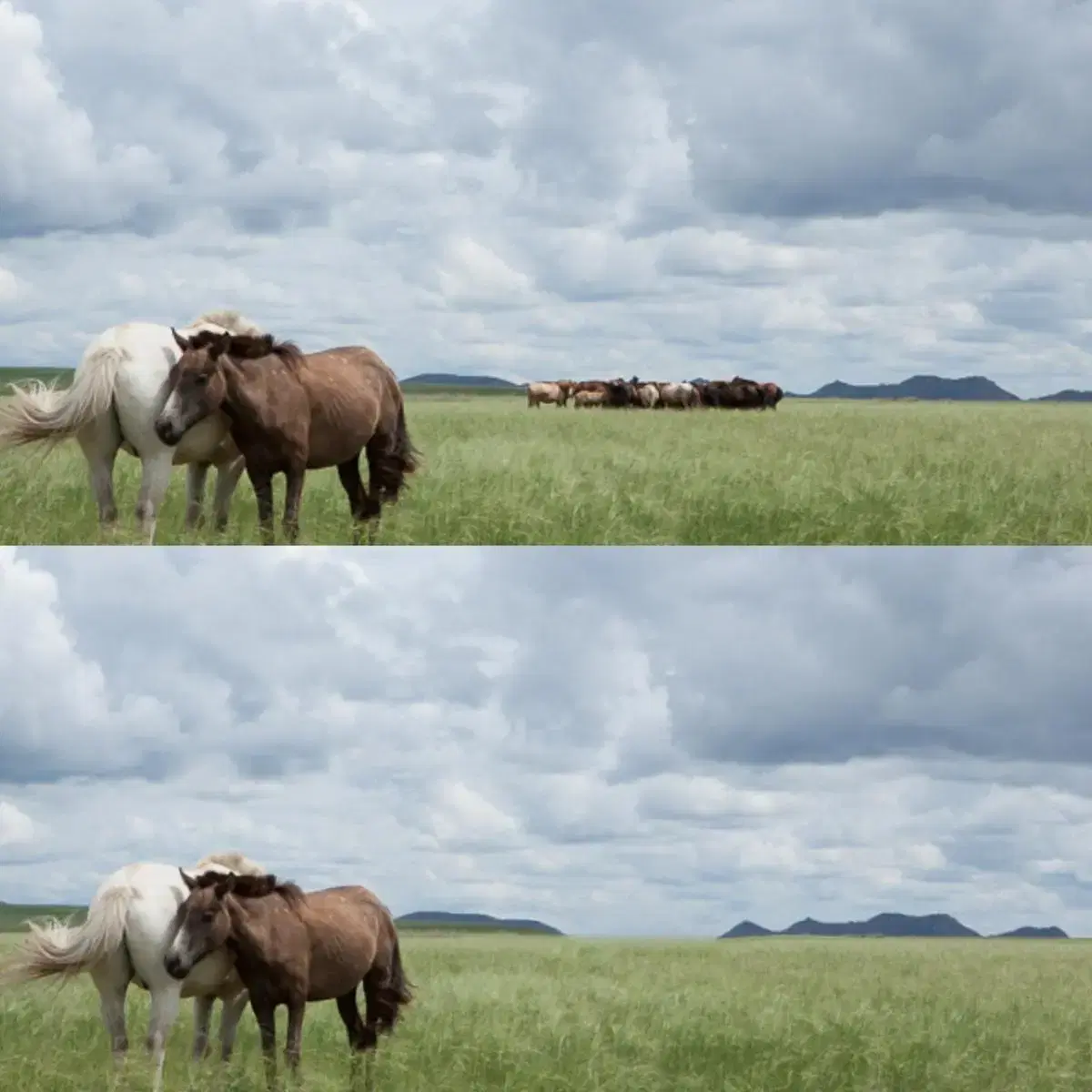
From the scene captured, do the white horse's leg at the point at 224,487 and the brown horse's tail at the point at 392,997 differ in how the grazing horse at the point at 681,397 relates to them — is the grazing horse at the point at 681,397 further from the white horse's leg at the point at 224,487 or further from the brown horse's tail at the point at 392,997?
the brown horse's tail at the point at 392,997

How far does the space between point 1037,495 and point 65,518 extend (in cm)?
812

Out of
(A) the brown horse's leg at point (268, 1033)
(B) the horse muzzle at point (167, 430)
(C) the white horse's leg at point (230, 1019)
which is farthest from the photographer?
(B) the horse muzzle at point (167, 430)

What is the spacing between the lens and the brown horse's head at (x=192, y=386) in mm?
10820

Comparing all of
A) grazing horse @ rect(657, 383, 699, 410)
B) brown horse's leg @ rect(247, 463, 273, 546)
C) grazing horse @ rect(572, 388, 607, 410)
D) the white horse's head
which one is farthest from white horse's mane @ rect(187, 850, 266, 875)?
grazing horse @ rect(657, 383, 699, 410)

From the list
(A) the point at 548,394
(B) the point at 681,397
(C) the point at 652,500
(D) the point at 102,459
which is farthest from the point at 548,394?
(D) the point at 102,459

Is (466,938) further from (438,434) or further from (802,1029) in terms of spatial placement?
(802,1029)

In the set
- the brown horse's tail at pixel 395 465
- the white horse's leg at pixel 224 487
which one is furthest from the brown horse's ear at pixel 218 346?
the brown horse's tail at pixel 395 465

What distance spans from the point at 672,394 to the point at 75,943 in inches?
2300

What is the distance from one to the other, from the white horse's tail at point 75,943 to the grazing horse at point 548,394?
57.2m

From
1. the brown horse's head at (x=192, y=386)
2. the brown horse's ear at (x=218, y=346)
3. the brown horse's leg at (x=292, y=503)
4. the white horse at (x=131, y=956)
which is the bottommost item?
the white horse at (x=131, y=956)

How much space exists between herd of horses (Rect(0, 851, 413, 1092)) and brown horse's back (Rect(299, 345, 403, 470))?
3250 mm

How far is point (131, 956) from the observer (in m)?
10.3

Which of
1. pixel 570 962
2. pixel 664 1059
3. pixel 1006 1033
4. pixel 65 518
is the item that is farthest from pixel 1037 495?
pixel 570 962

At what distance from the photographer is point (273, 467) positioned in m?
11.5
